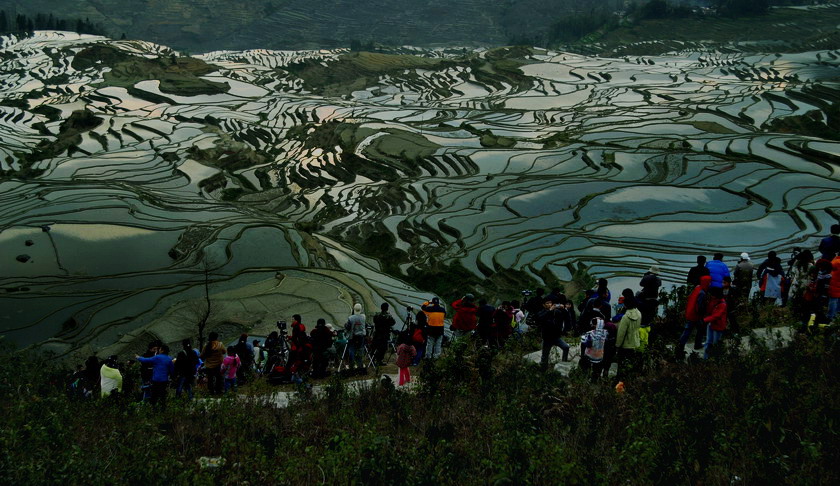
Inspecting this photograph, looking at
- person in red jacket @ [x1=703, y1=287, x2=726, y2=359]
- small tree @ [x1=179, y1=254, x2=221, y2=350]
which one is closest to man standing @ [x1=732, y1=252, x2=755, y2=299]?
person in red jacket @ [x1=703, y1=287, x2=726, y2=359]

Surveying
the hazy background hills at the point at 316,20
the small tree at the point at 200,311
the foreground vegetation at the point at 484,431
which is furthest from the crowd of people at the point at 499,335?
the hazy background hills at the point at 316,20

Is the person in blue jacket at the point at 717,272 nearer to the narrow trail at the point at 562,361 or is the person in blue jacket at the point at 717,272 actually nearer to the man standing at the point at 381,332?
the narrow trail at the point at 562,361

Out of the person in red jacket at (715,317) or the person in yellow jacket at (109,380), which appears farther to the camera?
the person in yellow jacket at (109,380)

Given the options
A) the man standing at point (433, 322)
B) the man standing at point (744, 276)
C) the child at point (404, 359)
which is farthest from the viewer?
the man standing at point (744, 276)

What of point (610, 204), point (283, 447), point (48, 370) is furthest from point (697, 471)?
point (610, 204)

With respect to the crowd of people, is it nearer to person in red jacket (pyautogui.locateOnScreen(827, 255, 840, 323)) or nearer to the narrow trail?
person in red jacket (pyautogui.locateOnScreen(827, 255, 840, 323))

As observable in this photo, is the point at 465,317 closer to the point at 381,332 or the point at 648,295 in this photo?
the point at 381,332
